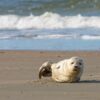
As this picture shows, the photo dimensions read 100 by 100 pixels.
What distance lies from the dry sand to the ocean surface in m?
2.12

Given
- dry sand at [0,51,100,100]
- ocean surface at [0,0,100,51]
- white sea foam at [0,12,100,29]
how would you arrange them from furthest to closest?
white sea foam at [0,12,100,29], ocean surface at [0,0,100,51], dry sand at [0,51,100,100]

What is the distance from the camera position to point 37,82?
7.66m

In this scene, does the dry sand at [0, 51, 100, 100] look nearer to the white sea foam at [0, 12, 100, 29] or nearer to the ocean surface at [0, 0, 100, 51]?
the ocean surface at [0, 0, 100, 51]

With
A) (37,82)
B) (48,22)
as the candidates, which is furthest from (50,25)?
(37,82)

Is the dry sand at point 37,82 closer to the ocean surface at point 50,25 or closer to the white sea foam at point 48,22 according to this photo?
the ocean surface at point 50,25

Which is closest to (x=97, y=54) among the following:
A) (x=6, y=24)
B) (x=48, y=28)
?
(x=48, y=28)

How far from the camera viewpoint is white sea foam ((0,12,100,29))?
2100 cm

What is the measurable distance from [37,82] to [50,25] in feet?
45.6

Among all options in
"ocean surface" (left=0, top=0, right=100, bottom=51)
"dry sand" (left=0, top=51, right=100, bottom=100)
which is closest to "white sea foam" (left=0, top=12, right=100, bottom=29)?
"ocean surface" (left=0, top=0, right=100, bottom=51)

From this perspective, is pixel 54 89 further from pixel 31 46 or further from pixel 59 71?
pixel 31 46

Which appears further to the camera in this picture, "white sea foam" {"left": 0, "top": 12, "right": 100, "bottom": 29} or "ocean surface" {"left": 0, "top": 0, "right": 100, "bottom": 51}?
"white sea foam" {"left": 0, "top": 12, "right": 100, "bottom": 29}

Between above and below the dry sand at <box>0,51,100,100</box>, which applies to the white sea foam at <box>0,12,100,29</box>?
below

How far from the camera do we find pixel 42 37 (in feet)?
53.8

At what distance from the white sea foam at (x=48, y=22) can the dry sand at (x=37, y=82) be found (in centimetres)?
908
